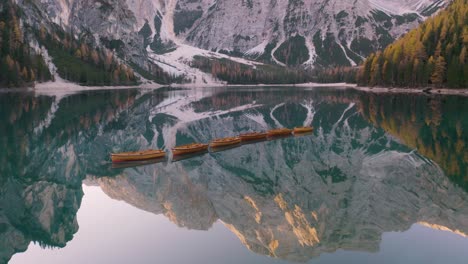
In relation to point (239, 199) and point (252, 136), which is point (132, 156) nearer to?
point (239, 199)

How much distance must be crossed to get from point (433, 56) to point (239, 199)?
6289 inches

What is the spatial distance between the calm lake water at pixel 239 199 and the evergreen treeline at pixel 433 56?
323ft

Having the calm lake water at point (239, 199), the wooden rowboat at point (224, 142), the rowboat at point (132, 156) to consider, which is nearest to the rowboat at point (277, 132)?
the calm lake water at point (239, 199)

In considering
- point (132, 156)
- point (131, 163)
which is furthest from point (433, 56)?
Result: point (131, 163)

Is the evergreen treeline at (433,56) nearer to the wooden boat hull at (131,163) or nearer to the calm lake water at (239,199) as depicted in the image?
the calm lake water at (239,199)

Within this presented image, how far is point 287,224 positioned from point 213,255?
786cm

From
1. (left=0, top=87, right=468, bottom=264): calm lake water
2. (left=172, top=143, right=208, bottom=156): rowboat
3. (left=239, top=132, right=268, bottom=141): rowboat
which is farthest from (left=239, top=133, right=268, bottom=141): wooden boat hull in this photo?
(left=172, top=143, right=208, bottom=156): rowboat

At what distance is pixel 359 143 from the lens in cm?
6412

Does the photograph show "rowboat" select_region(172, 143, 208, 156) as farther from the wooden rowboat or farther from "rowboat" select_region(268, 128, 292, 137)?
"rowboat" select_region(268, 128, 292, 137)

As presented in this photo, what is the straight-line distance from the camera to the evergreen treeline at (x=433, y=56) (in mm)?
156250

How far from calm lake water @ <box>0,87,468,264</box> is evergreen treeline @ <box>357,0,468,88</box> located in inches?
3881

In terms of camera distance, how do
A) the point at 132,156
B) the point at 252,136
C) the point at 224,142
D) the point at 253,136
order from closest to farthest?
the point at 132,156
the point at 224,142
the point at 252,136
the point at 253,136

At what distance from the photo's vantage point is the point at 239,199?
38.7m

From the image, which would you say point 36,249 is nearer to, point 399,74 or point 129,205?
point 129,205
